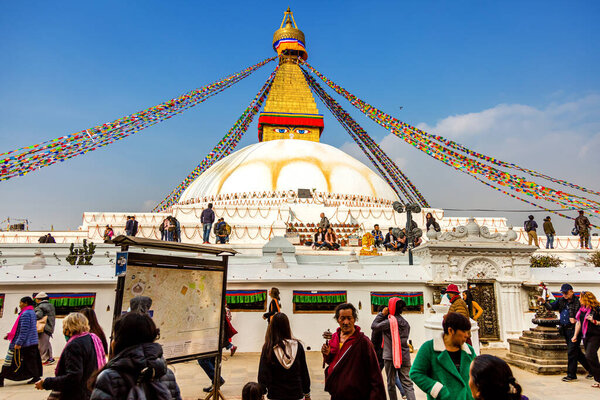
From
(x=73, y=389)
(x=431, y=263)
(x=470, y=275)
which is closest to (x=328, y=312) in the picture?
(x=431, y=263)

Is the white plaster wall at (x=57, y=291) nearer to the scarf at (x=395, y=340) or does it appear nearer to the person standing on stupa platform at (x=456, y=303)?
the scarf at (x=395, y=340)

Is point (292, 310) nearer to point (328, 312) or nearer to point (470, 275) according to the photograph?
point (328, 312)

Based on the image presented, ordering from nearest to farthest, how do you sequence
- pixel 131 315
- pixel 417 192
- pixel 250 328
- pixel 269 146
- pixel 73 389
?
pixel 131 315
pixel 73 389
pixel 250 328
pixel 417 192
pixel 269 146

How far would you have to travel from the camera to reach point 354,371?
2.88 metres

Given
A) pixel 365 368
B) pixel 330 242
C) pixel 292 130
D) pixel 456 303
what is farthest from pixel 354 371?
pixel 292 130

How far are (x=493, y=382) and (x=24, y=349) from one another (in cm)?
552

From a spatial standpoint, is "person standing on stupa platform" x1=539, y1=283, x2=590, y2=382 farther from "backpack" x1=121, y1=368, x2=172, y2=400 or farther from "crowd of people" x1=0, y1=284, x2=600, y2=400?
"backpack" x1=121, y1=368, x2=172, y2=400

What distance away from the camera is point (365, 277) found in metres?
8.09

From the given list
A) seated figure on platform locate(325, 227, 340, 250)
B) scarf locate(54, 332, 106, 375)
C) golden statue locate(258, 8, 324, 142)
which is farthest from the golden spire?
scarf locate(54, 332, 106, 375)

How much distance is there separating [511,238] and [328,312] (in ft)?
14.0

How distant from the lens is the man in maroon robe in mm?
2850

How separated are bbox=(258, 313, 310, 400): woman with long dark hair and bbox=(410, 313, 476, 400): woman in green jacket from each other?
901 mm

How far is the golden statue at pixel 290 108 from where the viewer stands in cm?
2888

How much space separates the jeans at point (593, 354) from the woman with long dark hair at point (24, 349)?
24.0 feet
